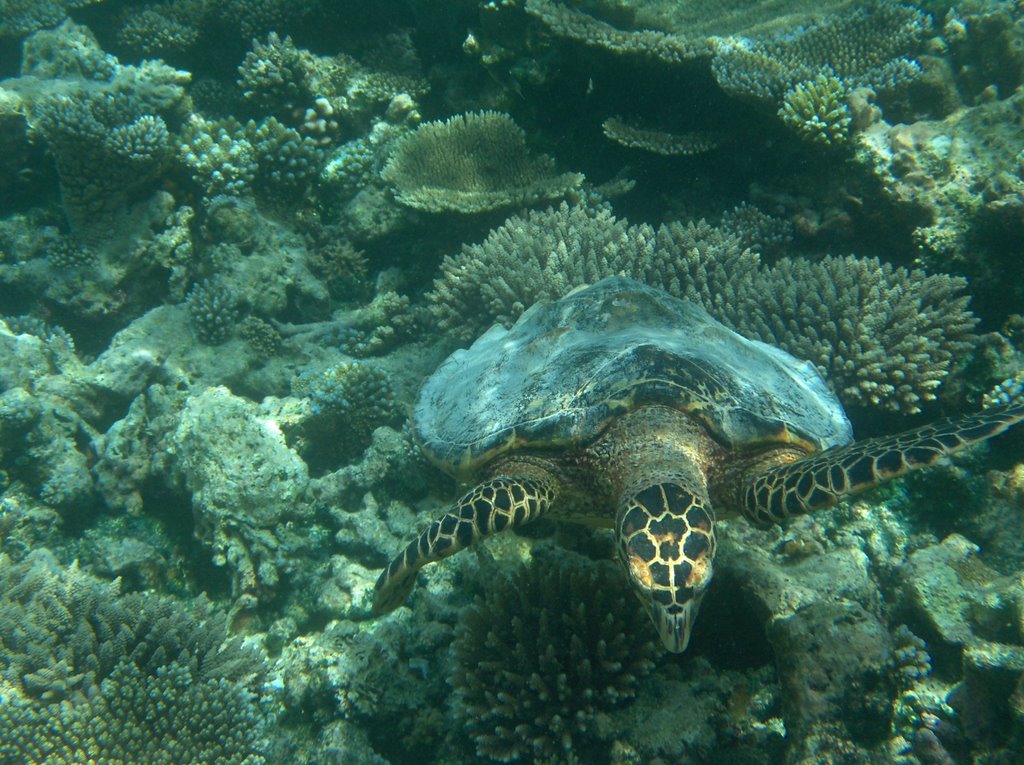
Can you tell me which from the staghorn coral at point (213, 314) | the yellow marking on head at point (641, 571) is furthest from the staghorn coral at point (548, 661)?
the staghorn coral at point (213, 314)

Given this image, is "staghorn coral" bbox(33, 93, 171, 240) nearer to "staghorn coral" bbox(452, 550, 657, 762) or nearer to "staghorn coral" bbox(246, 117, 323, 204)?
"staghorn coral" bbox(246, 117, 323, 204)

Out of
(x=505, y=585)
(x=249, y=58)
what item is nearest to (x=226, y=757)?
(x=505, y=585)

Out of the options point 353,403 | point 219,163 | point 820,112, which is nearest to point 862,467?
point 820,112

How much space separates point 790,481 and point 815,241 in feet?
11.5

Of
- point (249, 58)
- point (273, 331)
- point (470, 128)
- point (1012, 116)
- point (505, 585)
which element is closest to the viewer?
point (505, 585)

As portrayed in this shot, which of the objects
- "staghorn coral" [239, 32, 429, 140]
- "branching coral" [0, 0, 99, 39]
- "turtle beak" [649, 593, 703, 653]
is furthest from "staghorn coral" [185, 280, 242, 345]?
"branching coral" [0, 0, 99, 39]

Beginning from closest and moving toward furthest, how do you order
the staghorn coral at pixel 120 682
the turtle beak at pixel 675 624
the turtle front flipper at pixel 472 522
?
1. the turtle beak at pixel 675 624
2. the turtle front flipper at pixel 472 522
3. the staghorn coral at pixel 120 682

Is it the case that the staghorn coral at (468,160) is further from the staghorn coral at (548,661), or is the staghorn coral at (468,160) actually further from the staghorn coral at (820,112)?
the staghorn coral at (548,661)

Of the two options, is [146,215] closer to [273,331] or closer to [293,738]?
[273,331]

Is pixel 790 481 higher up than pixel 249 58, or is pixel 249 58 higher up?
pixel 249 58

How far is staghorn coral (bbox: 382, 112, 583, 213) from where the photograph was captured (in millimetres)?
6020

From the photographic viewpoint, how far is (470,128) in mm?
6223

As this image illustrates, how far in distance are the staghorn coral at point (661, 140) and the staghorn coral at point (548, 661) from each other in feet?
14.1

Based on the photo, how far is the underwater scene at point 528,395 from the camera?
2.61m
